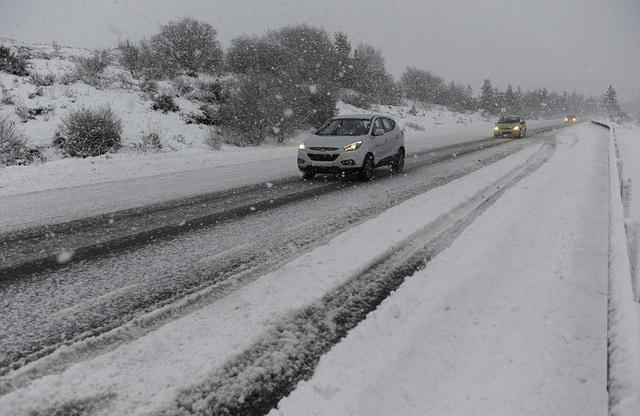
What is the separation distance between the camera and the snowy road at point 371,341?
2318 mm

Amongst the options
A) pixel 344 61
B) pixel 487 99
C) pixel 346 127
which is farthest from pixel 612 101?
pixel 346 127

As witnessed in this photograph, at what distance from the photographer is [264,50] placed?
3186 cm

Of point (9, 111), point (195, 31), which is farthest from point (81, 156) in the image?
point (195, 31)

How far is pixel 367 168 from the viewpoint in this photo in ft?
32.7

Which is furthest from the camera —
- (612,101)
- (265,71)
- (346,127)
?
(612,101)

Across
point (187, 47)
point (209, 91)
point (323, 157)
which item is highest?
point (187, 47)

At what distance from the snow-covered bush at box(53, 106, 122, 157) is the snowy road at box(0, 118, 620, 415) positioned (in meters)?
10.3

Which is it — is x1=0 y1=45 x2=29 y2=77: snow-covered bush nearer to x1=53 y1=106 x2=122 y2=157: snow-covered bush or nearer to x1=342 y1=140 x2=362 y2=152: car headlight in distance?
x1=53 y1=106 x2=122 y2=157: snow-covered bush

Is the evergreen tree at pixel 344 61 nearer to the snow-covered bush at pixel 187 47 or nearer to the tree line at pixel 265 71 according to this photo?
the tree line at pixel 265 71

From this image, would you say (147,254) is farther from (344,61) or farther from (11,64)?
(344,61)

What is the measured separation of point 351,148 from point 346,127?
4.52ft

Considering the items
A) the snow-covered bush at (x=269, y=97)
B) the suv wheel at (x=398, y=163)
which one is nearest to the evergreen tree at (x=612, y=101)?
the snow-covered bush at (x=269, y=97)

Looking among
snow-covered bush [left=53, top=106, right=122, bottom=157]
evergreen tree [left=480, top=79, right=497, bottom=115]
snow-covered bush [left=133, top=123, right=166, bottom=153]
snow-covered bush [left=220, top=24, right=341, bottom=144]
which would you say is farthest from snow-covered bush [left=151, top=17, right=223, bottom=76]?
evergreen tree [left=480, top=79, right=497, bottom=115]

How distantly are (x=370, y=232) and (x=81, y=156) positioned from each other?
11297 millimetres
